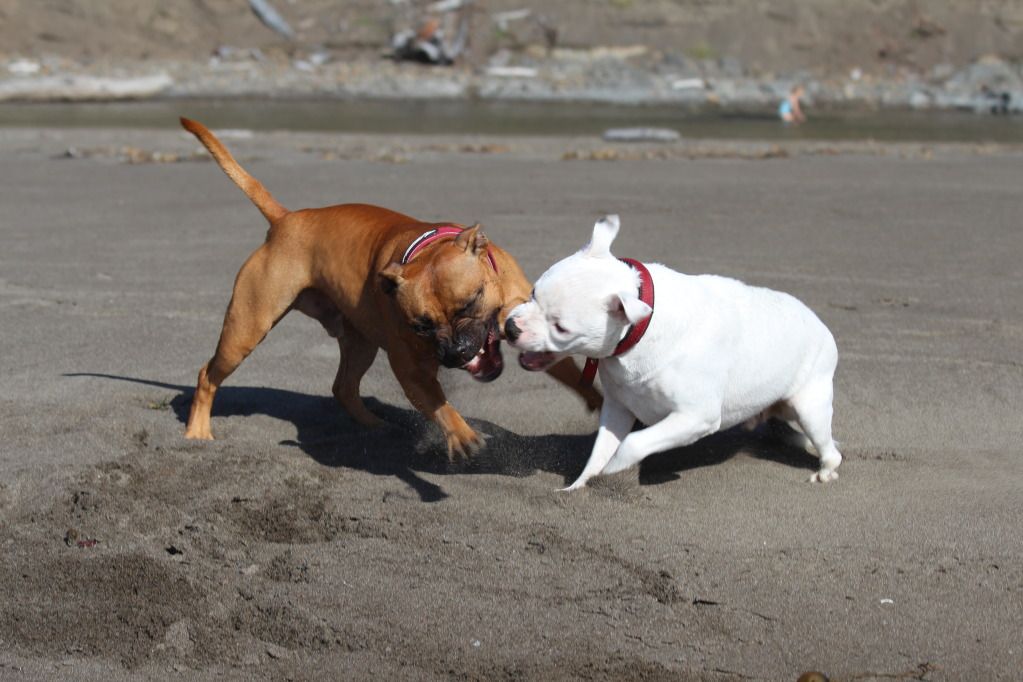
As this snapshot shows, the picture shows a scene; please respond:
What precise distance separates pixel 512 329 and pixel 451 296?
50 cm

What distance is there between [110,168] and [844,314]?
→ 371 inches

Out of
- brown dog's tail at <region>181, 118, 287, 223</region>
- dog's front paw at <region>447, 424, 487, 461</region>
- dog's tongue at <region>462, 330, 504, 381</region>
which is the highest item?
brown dog's tail at <region>181, 118, 287, 223</region>

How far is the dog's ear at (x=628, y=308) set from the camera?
14.9 feet

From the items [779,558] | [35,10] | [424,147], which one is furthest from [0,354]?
[35,10]

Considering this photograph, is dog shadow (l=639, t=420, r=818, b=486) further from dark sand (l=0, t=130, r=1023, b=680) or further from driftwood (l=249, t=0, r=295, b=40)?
driftwood (l=249, t=0, r=295, b=40)

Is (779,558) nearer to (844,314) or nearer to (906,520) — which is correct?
(906,520)

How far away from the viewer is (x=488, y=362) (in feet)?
18.4

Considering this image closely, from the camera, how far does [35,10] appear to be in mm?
35156

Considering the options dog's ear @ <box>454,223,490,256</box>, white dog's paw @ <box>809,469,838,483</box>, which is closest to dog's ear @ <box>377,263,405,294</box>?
dog's ear @ <box>454,223,490,256</box>

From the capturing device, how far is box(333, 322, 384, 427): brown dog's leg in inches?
251

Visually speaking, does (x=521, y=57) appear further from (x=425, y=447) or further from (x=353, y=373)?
(x=425, y=447)

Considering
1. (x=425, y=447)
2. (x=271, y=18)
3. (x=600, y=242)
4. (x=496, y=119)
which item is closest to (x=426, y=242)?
(x=600, y=242)

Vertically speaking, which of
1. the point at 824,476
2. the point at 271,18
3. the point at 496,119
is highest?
the point at 824,476

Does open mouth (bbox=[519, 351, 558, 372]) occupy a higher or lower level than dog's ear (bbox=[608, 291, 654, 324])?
lower
